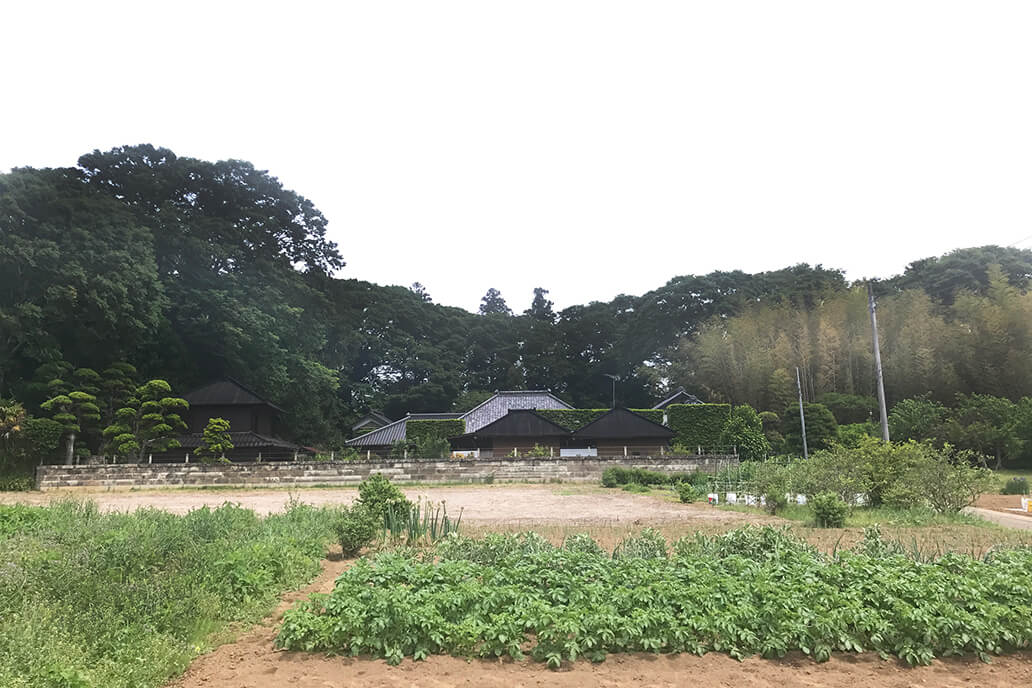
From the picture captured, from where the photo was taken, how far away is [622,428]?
36438 millimetres

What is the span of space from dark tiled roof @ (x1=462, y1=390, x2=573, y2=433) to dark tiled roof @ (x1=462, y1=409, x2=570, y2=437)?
21.9 feet

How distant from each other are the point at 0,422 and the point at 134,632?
1032 inches

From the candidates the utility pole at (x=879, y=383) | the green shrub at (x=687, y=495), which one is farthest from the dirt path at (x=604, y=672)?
the utility pole at (x=879, y=383)

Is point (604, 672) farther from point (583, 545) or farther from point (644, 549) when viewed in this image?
point (583, 545)

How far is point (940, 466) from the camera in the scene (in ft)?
47.2

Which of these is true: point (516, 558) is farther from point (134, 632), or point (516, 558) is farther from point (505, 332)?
point (505, 332)

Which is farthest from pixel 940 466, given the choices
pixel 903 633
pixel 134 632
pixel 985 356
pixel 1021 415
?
pixel 985 356

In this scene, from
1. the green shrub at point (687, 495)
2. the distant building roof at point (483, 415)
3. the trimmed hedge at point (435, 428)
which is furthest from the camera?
the distant building roof at point (483, 415)

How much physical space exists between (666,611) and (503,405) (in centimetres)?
4080

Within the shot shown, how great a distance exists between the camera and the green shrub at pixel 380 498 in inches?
399

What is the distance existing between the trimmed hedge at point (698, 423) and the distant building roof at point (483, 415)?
371 inches

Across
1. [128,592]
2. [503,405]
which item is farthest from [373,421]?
[128,592]

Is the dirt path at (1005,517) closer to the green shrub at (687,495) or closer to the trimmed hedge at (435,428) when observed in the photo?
the green shrub at (687,495)

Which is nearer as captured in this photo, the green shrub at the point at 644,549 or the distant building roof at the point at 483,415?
the green shrub at the point at 644,549
